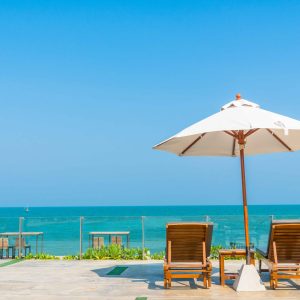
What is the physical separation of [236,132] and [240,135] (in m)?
0.22

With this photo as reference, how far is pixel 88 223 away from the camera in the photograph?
36.5 feet

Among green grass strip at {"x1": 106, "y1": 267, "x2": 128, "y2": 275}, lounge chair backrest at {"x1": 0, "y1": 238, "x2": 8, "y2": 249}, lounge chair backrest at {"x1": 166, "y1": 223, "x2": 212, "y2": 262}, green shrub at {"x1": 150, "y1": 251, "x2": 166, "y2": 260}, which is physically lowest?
green grass strip at {"x1": 106, "y1": 267, "x2": 128, "y2": 275}

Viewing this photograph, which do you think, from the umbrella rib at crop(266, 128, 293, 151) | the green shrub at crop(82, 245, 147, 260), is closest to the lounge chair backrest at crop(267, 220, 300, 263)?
the umbrella rib at crop(266, 128, 293, 151)

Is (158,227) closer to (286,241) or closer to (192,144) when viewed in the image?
(192,144)

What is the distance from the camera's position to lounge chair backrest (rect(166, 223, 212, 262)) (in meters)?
6.21

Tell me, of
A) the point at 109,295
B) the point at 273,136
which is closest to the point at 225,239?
the point at 273,136

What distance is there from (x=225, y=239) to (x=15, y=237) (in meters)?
5.45

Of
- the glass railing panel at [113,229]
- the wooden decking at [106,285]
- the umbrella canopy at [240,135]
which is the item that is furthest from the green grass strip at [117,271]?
the glass railing panel at [113,229]

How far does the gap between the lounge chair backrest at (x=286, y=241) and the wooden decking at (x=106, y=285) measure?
367 millimetres

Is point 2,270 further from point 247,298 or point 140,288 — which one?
point 247,298

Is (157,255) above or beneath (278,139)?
beneath

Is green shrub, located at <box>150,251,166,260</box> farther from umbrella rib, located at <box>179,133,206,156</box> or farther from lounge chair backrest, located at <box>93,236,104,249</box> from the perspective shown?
umbrella rib, located at <box>179,133,206,156</box>

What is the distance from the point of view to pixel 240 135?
6.44 m

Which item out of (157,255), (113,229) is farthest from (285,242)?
(113,229)
